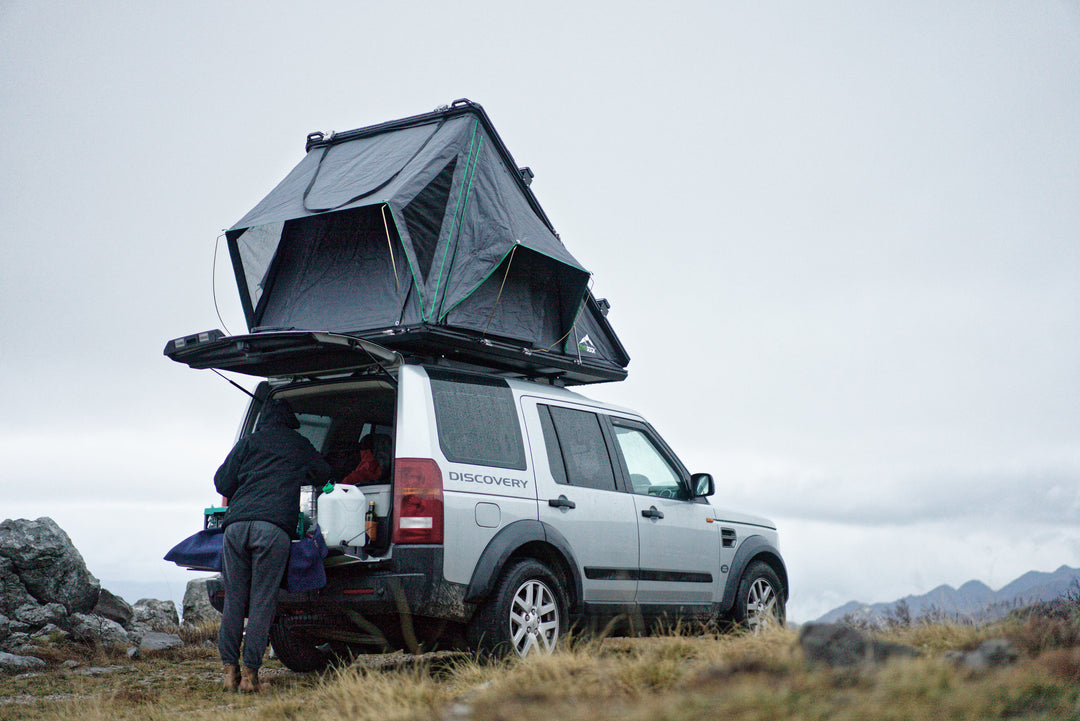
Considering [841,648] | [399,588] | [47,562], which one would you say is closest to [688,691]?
[841,648]

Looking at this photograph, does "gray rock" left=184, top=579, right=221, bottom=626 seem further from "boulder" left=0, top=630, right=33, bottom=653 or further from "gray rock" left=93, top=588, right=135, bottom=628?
"boulder" left=0, top=630, right=33, bottom=653

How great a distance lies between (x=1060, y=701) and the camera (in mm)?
4742

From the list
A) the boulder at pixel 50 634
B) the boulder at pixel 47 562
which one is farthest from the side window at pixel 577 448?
the boulder at pixel 47 562

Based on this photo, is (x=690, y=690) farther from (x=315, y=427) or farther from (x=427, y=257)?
(x=315, y=427)

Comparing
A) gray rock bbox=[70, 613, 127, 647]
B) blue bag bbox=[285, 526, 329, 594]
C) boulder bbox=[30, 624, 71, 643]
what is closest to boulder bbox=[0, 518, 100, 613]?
gray rock bbox=[70, 613, 127, 647]

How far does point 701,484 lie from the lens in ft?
28.2

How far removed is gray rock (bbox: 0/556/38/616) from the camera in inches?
426

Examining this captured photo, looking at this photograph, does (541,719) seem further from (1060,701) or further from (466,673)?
(1060,701)

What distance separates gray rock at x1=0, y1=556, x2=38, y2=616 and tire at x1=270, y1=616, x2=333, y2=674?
440 cm

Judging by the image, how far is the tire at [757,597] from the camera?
28.9 feet

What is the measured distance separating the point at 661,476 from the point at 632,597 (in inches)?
46.1

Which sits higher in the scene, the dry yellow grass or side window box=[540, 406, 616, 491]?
side window box=[540, 406, 616, 491]

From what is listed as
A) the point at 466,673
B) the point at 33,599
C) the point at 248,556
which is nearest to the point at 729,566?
the point at 466,673

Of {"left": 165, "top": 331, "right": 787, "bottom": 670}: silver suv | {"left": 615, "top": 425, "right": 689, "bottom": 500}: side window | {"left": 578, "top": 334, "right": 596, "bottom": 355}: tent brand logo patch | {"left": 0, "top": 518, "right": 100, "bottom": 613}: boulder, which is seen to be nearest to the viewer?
{"left": 165, "top": 331, "right": 787, "bottom": 670}: silver suv
